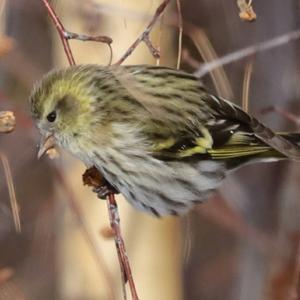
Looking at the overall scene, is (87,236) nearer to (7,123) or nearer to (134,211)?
(7,123)

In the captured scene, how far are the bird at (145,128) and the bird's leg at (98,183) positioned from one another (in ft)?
0.06

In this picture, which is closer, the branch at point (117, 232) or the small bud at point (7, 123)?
the branch at point (117, 232)

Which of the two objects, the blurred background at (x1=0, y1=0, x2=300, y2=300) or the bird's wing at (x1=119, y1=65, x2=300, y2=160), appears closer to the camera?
the bird's wing at (x1=119, y1=65, x2=300, y2=160)

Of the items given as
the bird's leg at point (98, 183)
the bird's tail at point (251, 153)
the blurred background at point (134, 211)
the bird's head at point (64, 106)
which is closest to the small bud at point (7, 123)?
the bird's head at point (64, 106)

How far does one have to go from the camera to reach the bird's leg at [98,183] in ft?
11.0

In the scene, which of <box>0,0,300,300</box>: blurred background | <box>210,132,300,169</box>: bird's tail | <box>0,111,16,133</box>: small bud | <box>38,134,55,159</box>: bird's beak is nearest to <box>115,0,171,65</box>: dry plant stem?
<box>0,111,16,133</box>: small bud

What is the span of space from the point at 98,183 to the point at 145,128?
22 centimetres

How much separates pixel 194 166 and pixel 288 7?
5.62 ft

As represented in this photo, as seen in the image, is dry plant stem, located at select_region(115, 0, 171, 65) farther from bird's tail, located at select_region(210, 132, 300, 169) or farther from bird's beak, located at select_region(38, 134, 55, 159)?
bird's tail, located at select_region(210, 132, 300, 169)

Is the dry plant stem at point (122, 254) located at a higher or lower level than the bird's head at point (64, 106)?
lower

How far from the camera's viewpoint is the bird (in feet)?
11.1

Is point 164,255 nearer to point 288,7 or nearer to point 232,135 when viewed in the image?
point 288,7

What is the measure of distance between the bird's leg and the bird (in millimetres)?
19

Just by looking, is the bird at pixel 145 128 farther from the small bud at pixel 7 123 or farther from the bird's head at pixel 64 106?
the small bud at pixel 7 123
